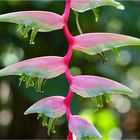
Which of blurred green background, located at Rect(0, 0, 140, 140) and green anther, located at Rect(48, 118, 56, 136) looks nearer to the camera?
green anther, located at Rect(48, 118, 56, 136)

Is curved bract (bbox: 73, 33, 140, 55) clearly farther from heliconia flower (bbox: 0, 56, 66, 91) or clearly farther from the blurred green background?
the blurred green background

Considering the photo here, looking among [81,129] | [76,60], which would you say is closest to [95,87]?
[81,129]

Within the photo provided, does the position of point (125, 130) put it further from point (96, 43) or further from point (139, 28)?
point (96, 43)

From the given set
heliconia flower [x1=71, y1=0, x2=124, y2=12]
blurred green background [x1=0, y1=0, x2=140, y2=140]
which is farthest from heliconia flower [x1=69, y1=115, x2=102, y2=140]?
blurred green background [x1=0, y1=0, x2=140, y2=140]

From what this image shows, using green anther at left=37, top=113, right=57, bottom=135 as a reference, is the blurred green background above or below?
below

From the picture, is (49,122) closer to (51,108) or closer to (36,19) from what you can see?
(51,108)

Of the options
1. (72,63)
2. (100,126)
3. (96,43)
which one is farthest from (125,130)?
(96,43)
